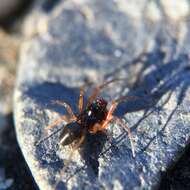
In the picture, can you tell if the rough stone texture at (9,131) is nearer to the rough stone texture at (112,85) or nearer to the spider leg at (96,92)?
the rough stone texture at (112,85)

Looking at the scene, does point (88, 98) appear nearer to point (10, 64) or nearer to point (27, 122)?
point (27, 122)

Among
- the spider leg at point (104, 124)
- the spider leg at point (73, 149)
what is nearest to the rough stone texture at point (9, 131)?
the spider leg at point (73, 149)

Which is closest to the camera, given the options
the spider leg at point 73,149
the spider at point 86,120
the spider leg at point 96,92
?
the spider leg at point 73,149

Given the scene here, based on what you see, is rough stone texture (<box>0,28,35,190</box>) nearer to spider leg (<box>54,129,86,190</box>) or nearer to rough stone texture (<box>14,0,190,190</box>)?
rough stone texture (<box>14,0,190,190</box>)

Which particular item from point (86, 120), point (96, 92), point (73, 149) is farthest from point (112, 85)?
point (73, 149)

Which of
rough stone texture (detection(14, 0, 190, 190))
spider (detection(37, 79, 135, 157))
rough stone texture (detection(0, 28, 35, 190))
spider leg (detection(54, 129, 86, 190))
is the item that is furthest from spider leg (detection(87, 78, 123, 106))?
rough stone texture (detection(0, 28, 35, 190))

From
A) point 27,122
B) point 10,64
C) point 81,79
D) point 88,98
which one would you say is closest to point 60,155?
point 27,122
